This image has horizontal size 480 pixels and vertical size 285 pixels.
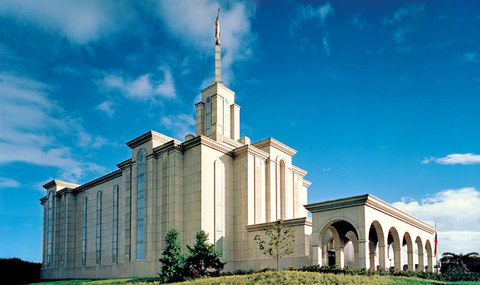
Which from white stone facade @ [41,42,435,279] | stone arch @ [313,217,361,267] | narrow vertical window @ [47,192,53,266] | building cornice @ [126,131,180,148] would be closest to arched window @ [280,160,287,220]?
white stone facade @ [41,42,435,279]

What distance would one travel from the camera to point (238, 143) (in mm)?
41875

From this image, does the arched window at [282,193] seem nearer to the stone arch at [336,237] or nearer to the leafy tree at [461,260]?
the stone arch at [336,237]

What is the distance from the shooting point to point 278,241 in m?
32.0

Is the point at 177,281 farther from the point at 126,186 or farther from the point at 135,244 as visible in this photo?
the point at 126,186

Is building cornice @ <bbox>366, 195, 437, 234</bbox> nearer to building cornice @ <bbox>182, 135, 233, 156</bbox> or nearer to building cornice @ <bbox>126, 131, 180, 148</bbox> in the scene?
building cornice @ <bbox>182, 135, 233, 156</bbox>

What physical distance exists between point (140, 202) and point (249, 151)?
1109 centimetres

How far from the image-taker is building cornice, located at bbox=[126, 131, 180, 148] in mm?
39094

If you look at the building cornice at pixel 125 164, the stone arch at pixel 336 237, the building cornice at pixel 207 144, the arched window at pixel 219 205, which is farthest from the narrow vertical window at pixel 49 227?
the stone arch at pixel 336 237

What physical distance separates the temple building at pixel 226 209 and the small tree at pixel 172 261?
13.6 feet

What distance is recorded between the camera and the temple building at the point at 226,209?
31.3 m

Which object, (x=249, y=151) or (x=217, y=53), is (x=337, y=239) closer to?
(x=249, y=151)

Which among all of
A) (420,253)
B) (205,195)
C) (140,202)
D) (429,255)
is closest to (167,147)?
(205,195)

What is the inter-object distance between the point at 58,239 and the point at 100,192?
10466mm

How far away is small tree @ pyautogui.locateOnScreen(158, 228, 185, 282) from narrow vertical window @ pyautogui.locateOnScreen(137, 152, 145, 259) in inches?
301
